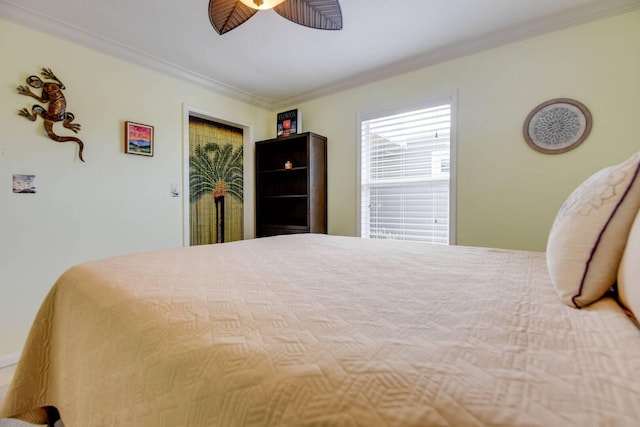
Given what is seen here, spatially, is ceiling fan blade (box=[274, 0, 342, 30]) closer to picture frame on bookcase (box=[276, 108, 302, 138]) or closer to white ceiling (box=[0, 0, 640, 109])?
white ceiling (box=[0, 0, 640, 109])

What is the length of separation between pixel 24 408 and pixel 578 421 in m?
1.67

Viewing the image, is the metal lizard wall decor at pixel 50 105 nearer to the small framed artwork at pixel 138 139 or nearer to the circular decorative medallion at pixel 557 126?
the small framed artwork at pixel 138 139

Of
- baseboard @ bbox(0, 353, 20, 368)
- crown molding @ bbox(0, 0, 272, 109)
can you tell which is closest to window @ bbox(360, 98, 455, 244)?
crown molding @ bbox(0, 0, 272, 109)

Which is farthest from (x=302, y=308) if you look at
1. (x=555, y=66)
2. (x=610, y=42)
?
(x=610, y=42)

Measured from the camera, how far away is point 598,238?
693 millimetres

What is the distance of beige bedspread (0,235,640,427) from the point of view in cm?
38

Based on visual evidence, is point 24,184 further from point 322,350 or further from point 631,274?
point 631,274

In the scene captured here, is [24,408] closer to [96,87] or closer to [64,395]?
[64,395]

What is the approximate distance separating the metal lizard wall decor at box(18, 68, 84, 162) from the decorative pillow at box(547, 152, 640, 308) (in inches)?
121

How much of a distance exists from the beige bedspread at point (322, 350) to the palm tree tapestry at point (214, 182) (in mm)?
2993

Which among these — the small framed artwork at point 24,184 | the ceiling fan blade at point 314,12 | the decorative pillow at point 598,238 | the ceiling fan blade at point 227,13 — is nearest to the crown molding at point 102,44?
the small framed artwork at point 24,184

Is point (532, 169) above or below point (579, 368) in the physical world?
above

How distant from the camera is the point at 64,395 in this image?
0.89 metres

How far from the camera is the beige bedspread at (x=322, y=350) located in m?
0.38
